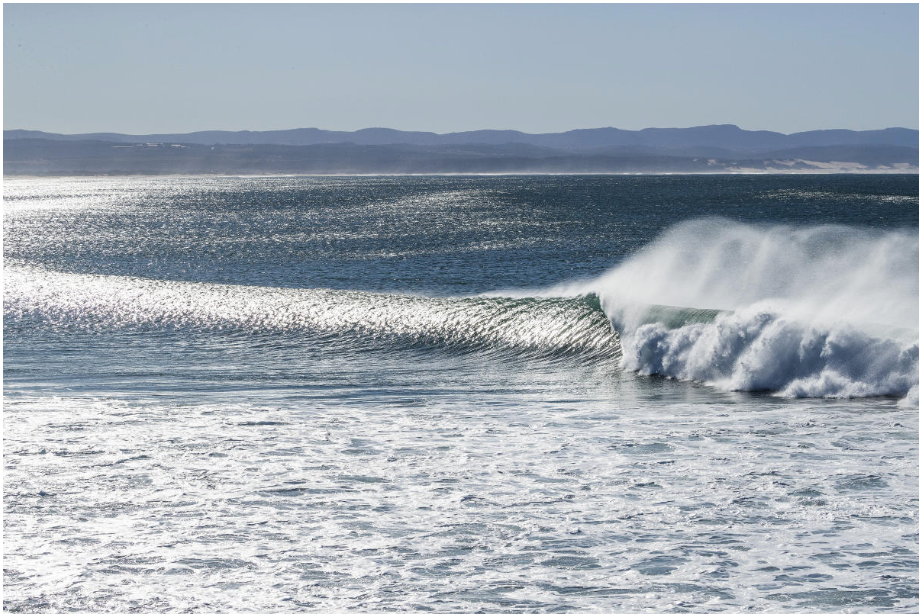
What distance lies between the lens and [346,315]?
23.3 m

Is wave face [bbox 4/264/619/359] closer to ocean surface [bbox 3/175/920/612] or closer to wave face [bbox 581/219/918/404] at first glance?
ocean surface [bbox 3/175/920/612]

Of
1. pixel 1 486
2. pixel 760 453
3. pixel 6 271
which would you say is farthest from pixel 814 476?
pixel 6 271

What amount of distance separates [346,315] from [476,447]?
1230 centimetres

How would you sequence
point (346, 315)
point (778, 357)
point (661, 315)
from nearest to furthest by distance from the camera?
point (778, 357) → point (661, 315) → point (346, 315)

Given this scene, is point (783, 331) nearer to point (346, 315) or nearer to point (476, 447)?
point (476, 447)

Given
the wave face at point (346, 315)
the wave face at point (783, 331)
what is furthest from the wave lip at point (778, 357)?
the wave face at point (346, 315)

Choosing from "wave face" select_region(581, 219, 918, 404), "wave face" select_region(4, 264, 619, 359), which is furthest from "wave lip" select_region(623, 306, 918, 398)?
"wave face" select_region(4, 264, 619, 359)

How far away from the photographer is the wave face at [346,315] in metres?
20.4

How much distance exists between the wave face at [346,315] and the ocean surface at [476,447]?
114 millimetres

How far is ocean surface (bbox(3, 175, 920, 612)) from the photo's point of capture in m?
7.72

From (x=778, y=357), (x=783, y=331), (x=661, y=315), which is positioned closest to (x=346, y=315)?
(x=661, y=315)

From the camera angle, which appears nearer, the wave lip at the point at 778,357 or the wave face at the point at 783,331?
the wave lip at the point at 778,357

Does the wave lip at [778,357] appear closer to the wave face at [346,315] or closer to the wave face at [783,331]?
the wave face at [783,331]

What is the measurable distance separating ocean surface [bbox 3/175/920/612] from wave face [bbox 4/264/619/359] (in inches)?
4.5
